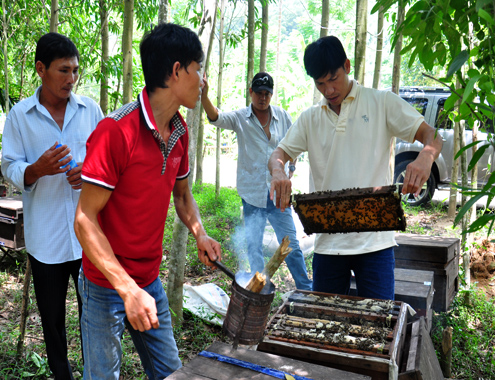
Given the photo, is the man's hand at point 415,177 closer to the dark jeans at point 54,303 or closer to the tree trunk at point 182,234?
the tree trunk at point 182,234

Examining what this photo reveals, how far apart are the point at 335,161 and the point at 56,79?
2065 mm

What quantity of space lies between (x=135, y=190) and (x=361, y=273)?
6.02ft

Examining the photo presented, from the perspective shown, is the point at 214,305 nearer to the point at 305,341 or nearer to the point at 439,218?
the point at 305,341

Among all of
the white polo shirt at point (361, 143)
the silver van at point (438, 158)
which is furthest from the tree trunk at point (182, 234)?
the silver van at point (438, 158)

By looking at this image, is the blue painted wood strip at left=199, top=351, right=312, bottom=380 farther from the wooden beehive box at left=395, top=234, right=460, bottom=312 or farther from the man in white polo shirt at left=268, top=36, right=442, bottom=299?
the wooden beehive box at left=395, top=234, right=460, bottom=312

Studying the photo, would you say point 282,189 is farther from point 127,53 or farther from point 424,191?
point 424,191

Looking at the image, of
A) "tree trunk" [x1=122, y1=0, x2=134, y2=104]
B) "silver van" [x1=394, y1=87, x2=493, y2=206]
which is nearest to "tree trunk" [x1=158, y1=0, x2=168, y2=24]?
"tree trunk" [x1=122, y1=0, x2=134, y2=104]

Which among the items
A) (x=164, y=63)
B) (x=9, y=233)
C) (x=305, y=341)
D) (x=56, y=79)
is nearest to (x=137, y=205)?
(x=164, y=63)

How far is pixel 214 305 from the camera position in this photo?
4.88 meters

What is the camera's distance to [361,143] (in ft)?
10.3

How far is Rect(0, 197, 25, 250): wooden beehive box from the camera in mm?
5550

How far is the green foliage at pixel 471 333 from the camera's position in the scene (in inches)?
169

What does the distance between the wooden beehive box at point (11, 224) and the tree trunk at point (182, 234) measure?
2.41m

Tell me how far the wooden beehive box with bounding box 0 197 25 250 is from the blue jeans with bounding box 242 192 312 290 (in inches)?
112
